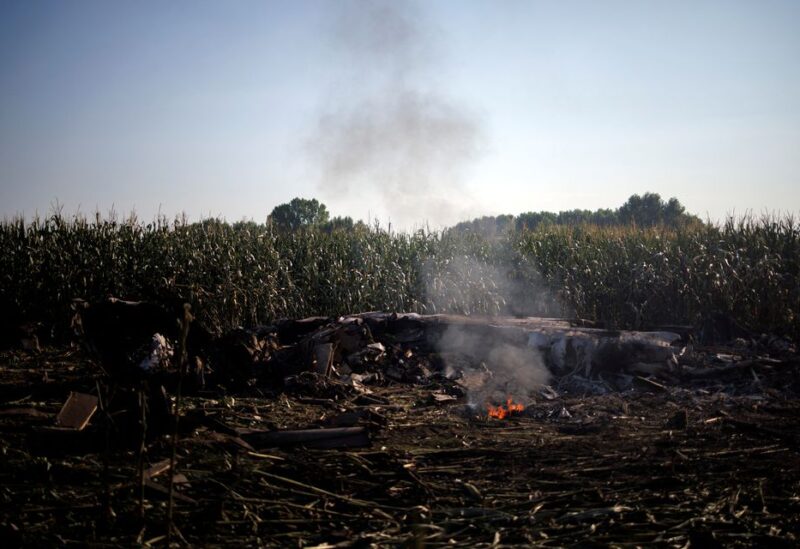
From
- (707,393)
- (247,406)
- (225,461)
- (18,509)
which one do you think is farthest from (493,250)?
(18,509)

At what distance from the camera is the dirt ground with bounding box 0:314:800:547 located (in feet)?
15.3

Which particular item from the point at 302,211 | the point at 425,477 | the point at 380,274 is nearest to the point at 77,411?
the point at 425,477

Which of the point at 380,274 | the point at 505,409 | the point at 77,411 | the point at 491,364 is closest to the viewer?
the point at 77,411

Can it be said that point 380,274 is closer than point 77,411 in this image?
No

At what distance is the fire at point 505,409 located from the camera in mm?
8828

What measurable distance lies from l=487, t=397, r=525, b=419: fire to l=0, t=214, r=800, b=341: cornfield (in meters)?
7.69

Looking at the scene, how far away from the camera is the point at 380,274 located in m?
17.1

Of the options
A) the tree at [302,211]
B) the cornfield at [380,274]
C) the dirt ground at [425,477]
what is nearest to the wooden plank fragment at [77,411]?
the dirt ground at [425,477]

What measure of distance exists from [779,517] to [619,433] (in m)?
2.68

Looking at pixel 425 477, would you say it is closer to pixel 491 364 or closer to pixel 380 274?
pixel 491 364

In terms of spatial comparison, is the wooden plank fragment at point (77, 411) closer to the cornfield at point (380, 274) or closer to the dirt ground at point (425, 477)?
the dirt ground at point (425, 477)

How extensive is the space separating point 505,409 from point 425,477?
3463 mm

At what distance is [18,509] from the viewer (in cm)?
495

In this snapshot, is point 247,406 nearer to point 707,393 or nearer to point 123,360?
point 123,360
